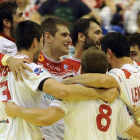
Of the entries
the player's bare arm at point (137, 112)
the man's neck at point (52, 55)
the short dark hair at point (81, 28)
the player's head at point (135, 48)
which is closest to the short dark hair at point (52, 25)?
the man's neck at point (52, 55)

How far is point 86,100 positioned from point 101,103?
133 millimetres

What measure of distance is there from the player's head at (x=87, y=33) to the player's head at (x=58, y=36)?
339 mm

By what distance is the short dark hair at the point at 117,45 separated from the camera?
3.94 metres

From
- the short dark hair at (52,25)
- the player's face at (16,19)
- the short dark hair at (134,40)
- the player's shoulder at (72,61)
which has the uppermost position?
the player's face at (16,19)

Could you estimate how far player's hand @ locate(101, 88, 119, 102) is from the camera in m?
3.51

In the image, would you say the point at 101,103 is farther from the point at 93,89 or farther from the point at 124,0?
the point at 124,0

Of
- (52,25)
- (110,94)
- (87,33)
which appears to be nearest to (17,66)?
(110,94)

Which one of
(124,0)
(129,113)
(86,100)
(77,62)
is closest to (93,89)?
(86,100)

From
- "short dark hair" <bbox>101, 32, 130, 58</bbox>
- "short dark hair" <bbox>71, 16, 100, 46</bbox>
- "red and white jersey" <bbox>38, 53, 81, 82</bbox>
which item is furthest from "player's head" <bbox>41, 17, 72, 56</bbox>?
"short dark hair" <bbox>101, 32, 130, 58</bbox>

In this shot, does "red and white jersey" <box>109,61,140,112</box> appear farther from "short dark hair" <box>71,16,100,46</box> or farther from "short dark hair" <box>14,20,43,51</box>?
"short dark hair" <box>71,16,100,46</box>

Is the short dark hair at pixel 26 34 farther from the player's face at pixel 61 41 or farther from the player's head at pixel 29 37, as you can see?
the player's face at pixel 61 41

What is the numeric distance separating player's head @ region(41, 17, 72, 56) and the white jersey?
3.02ft

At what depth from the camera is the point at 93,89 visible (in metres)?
3.50

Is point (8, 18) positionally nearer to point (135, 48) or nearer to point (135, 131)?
point (135, 48)
